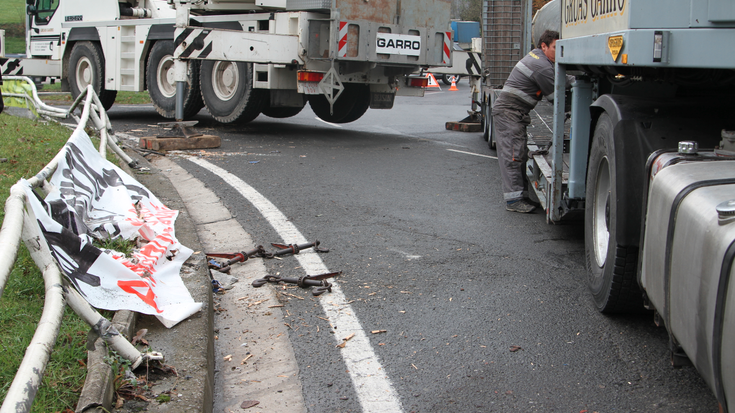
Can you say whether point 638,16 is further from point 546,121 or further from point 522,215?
point 546,121

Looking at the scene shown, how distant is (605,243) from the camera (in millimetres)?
3879

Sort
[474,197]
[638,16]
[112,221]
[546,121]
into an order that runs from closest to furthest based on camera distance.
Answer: [638,16] → [112,221] → [474,197] → [546,121]

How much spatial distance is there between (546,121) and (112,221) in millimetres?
4906

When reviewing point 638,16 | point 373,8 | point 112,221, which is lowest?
point 112,221

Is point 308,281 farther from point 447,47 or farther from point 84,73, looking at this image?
point 84,73

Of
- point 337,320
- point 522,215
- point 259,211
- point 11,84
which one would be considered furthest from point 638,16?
point 11,84

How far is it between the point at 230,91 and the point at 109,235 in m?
7.26

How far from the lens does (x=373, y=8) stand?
1027cm

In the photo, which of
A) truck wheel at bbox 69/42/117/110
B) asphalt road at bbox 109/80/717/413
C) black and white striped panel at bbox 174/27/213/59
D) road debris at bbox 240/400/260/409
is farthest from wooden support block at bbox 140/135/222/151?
road debris at bbox 240/400/260/409

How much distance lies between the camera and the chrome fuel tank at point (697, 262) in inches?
78.1

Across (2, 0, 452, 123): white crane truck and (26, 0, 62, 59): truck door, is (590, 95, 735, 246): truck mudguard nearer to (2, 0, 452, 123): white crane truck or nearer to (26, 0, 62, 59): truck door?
(2, 0, 452, 123): white crane truck

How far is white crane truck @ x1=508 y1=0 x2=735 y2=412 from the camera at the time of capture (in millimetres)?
2137

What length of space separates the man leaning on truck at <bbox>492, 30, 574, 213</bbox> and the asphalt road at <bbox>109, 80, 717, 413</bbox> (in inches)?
10.6

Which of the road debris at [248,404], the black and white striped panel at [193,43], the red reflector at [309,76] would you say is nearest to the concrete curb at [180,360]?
the road debris at [248,404]
